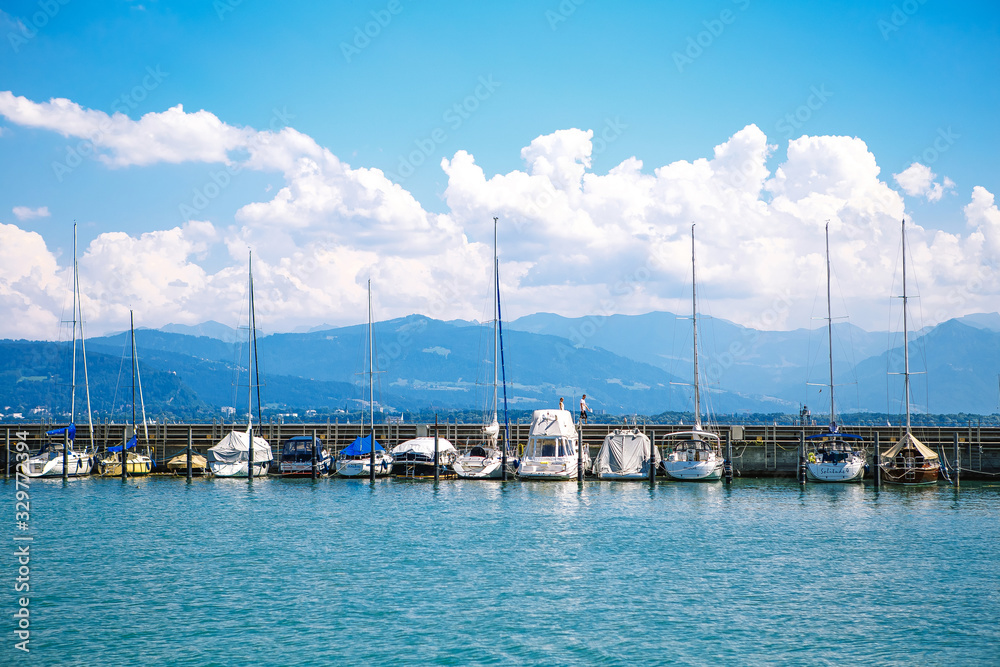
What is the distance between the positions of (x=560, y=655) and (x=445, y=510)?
Answer: 26.2 m

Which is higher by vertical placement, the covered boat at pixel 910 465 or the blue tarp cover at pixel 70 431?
the blue tarp cover at pixel 70 431

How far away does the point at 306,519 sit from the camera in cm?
4606

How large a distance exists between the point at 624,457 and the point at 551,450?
17.1 ft

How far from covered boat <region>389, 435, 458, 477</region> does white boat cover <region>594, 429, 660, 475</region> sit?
1080 centimetres

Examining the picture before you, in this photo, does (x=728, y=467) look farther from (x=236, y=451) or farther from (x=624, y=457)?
(x=236, y=451)

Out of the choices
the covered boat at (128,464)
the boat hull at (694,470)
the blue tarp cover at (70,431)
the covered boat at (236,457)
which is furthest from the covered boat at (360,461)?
the blue tarp cover at (70,431)

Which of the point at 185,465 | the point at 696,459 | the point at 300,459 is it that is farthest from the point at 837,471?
the point at 185,465

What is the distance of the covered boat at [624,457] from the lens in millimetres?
59469

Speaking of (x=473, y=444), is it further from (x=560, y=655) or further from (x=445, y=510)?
(x=560, y=655)

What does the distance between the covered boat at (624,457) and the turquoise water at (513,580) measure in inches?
208

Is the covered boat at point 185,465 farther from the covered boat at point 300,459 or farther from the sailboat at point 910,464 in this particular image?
the sailboat at point 910,464

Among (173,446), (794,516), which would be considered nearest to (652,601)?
(794,516)

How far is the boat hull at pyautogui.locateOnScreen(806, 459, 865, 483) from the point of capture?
189 feet

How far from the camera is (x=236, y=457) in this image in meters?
64.0
